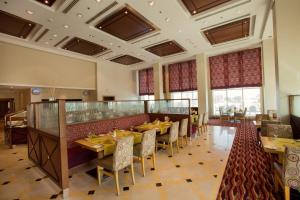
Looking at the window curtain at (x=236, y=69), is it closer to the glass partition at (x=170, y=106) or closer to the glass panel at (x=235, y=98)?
the glass panel at (x=235, y=98)

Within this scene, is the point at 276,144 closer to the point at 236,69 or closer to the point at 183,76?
the point at 236,69

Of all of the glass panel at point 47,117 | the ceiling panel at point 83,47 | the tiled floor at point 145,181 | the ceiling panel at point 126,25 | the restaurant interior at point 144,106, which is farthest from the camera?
the ceiling panel at point 83,47

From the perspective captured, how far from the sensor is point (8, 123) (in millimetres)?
6168

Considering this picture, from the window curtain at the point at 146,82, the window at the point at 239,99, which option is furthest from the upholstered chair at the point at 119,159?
the window curtain at the point at 146,82

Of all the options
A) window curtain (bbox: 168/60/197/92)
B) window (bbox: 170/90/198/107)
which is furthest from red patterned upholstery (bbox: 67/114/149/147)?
window (bbox: 170/90/198/107)

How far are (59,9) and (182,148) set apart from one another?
20.7ft

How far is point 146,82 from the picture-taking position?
48.0ft

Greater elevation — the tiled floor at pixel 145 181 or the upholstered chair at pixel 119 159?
the upholstered chair at pixel 119 159

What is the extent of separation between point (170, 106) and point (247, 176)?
12.9ft

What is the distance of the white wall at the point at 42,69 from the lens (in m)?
7.17

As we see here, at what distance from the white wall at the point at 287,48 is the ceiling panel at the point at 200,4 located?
183 centimetres

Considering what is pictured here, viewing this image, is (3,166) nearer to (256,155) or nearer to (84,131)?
(84,131)

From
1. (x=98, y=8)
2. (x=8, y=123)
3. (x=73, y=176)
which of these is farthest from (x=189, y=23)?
(x=8, y=123)

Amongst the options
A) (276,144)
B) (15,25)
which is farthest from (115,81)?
(276,144)
